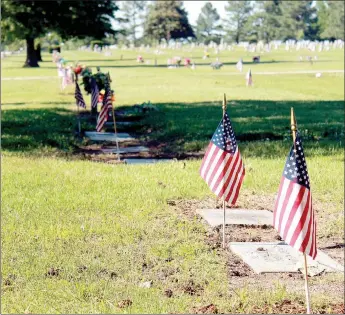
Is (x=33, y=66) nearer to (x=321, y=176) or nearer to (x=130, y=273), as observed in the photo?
(x=321, y=176)

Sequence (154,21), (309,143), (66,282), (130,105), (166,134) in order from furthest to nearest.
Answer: (154,21), (130,105), (166,134), (309,143), (66,282)

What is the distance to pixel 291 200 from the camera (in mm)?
5418

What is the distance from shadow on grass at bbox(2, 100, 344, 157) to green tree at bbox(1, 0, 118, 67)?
487 inches

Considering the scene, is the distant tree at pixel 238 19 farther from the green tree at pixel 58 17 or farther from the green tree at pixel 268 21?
the green tree at pixel 58 17

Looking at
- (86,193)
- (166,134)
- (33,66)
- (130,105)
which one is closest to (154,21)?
(33,66)

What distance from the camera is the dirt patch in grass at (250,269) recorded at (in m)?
6.23

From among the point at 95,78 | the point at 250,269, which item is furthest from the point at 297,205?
the point at 95,78

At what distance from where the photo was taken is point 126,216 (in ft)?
28.2

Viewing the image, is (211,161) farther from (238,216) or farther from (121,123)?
(121,123)

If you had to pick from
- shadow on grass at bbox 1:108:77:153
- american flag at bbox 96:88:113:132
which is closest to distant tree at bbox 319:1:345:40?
shadow on grass at bbox 1:108:77:153

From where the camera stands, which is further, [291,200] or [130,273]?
[130,273]

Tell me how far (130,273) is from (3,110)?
17.2 metres

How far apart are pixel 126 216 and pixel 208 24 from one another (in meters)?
130

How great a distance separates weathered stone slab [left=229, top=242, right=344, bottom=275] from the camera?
22.5 ft
